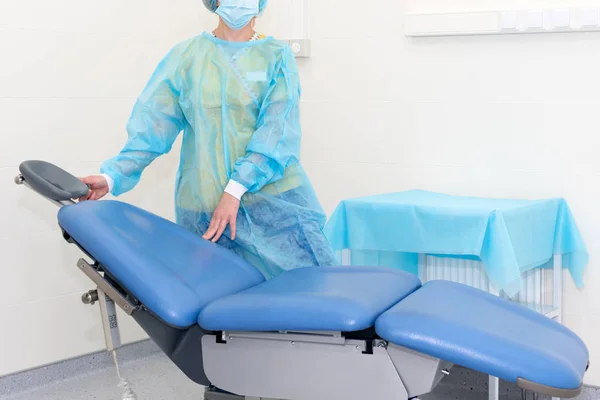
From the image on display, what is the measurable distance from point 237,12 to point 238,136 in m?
0.33

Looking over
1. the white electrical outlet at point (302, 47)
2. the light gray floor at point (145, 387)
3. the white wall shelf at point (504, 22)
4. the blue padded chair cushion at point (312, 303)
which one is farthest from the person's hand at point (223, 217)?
the white electrical outlet at point (302, 47)

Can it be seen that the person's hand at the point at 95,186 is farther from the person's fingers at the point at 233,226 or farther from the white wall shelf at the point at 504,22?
the white wall shelf at the point at 504,22

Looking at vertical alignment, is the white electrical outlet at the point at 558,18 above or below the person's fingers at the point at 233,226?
above

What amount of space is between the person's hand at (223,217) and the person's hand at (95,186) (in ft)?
1.00

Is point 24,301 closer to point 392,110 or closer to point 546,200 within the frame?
point 392,110

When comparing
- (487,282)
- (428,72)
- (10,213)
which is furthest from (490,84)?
(10,213)

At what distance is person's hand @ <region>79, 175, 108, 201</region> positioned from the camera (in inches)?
82.4

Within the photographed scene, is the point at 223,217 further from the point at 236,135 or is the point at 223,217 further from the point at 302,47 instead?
the point at 302,47

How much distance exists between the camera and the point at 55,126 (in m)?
3.16

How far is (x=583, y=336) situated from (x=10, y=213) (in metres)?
2.17

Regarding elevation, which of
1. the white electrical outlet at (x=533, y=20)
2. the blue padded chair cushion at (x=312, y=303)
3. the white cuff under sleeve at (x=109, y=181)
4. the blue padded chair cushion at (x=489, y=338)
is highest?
the white electrical outlet at (x=533, y=20)

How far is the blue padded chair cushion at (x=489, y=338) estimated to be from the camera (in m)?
1.44

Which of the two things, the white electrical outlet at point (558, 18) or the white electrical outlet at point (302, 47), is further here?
the white electrical outlet at point (302, 47)

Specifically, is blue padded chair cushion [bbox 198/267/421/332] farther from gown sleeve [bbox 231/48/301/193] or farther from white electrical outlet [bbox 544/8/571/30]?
white electrical outlet [bbox 544/8/571/30]
